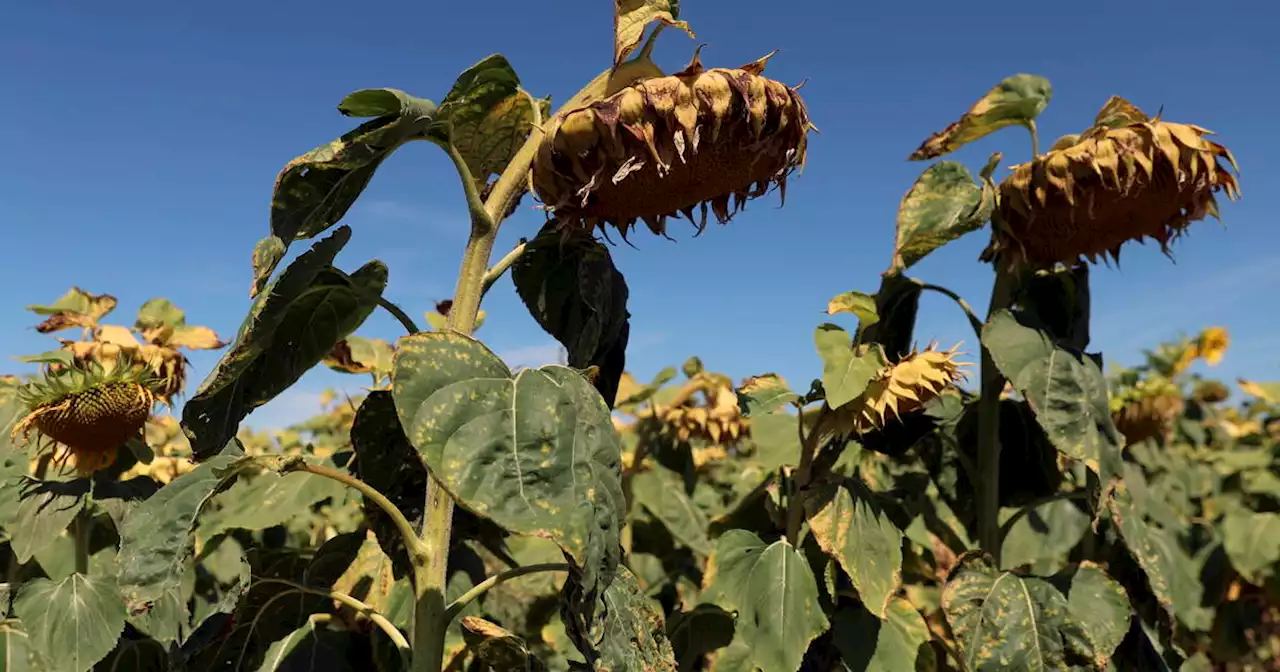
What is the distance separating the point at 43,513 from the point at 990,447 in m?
2.33

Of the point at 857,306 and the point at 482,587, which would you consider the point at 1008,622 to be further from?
the point at 482,587

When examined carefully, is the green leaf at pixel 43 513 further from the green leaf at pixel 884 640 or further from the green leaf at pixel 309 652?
the green leaf at pixel 884 640

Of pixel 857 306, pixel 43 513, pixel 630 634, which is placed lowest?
pixel 630 634

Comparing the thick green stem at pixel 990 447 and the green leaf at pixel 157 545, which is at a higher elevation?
the thick green stem at pixel 990 447

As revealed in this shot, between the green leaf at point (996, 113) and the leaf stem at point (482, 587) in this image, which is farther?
the green leaf at point (996, 113)

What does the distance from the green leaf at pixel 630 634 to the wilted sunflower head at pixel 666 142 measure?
629 mm

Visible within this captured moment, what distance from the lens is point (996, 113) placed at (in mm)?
2365

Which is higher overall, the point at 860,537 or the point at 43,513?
the point at 43,513

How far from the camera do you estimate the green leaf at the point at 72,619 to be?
75.0 inches

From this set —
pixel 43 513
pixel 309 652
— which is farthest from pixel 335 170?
pixel 43 513

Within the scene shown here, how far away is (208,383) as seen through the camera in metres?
1.38

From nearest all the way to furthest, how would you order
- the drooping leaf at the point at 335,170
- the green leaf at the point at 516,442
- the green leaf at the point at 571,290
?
the green leaf at the point at 516,442 → the drooping leaf at the point at 335,170 → the green leaf at the point at 571,290

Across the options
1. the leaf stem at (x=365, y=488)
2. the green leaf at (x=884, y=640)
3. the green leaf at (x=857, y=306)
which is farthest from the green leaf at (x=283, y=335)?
the green leaf at (x=884, y=640)

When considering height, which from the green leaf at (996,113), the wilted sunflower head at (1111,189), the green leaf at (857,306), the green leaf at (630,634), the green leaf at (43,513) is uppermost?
the green leaf at (996,113)
